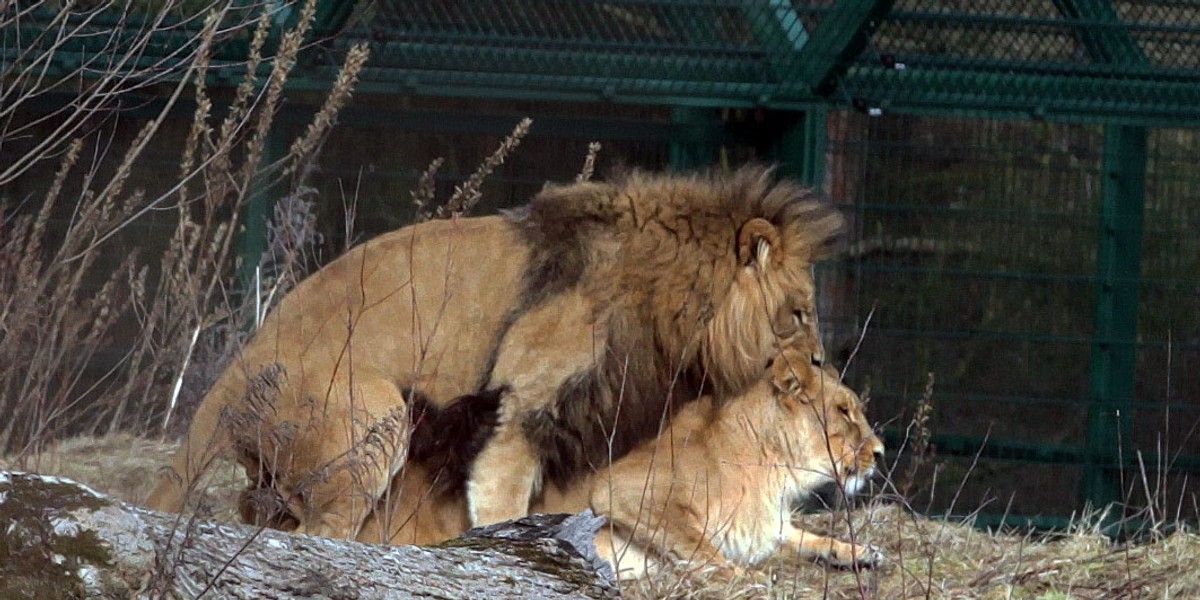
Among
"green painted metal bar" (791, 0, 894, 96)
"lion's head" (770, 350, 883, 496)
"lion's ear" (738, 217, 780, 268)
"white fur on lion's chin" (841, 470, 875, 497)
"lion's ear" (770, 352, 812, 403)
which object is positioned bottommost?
"white fur on lion's chin" (841, 470, 875, 497)

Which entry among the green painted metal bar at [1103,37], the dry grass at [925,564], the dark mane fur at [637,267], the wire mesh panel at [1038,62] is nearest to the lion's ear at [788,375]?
the dark mane fur at [637,267]

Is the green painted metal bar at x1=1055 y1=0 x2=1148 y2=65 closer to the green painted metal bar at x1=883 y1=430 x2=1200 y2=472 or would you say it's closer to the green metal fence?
the green metal fence

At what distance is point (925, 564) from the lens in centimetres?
551

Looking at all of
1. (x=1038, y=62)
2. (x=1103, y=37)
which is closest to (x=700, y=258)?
(x=1038, y=62)

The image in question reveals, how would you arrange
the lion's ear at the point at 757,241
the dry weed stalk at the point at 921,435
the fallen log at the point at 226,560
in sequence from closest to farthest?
the fallen log at the point at 226,560, the dry weed stalk at the point at 921,435, the lion's ear at the point at 757,241

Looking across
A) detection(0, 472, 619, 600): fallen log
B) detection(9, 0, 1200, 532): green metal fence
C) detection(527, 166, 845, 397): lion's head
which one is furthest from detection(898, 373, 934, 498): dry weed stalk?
detection(0, 472, 619, 600): fallen log

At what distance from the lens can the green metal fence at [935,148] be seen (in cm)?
647

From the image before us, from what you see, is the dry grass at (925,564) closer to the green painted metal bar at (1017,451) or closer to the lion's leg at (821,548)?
the lion's leg at (821,548)

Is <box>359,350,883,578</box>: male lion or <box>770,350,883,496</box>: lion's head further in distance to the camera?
<box>770,350,883,496</box>: lion's head

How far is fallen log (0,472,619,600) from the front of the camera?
8.39 ft

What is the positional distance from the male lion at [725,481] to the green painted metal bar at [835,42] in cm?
134

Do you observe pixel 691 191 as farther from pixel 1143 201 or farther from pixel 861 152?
pixel 1143 201

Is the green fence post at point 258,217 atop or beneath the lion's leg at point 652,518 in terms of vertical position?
atop

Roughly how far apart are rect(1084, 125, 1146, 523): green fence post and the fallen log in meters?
3.97
